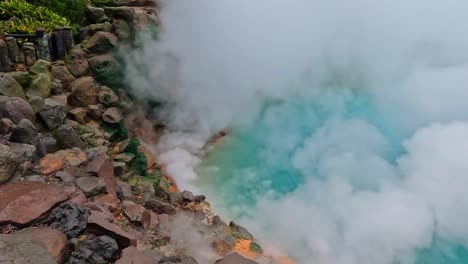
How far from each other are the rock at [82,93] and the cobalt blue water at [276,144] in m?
1.76

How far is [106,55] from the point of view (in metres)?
5.72

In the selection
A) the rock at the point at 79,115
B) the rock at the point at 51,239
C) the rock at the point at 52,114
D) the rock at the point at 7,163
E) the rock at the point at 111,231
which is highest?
the rock at the point at 79,115

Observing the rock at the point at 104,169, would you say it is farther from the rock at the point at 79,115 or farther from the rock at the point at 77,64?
the rock at the point at 77,64

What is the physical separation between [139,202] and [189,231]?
2.04ft

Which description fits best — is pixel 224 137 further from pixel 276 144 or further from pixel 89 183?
pixel 89 183

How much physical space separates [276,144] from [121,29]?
291 centimetres

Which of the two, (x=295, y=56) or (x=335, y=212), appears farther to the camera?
(x=295, y=56)

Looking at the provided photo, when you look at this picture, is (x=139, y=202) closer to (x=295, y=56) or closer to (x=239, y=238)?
(x=239, y=238)

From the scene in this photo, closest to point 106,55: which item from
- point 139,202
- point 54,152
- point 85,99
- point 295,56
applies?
point 85,99

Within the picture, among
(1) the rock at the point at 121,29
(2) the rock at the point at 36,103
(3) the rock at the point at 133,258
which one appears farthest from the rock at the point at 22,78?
(3) the rock at the point at 133,258

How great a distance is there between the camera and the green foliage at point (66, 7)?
600 centimetres

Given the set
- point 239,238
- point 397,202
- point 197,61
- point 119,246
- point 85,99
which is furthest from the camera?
point 197,61

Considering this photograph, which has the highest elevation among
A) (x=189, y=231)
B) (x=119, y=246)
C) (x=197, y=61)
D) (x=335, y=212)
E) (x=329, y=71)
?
(x=329, y=71)

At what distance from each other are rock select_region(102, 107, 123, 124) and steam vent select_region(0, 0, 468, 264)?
3 centimetres
